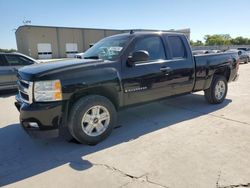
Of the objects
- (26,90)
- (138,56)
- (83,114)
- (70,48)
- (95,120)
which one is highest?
(70,48)

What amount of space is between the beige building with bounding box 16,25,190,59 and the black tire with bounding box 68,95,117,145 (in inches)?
1472

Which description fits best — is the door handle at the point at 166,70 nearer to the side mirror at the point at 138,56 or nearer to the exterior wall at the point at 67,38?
the side mirror at the point at 138,56

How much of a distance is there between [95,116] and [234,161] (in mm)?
2272

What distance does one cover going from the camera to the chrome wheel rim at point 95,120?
3.96 m

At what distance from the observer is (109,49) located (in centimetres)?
474

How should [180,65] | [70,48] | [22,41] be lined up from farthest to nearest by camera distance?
[70,48] → [22,41] → [180,65]

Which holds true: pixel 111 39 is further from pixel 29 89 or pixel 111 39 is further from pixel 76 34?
pixel 76 34

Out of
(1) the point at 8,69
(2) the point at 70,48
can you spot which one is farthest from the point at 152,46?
(2) the point at 70,48

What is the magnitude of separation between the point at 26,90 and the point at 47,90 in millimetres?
460

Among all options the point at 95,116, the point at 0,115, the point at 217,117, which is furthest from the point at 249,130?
the point at 0,115

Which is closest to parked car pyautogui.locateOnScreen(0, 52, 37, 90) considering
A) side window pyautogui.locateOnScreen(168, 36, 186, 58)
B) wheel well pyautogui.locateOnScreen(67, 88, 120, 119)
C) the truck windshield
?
the truck windshield

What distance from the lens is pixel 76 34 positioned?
45812mm

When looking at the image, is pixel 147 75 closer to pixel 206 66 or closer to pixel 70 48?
pixel 206 66

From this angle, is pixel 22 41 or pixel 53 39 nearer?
pixel 53 39
